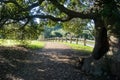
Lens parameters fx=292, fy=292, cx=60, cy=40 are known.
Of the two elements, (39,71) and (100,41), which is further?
(100,41)

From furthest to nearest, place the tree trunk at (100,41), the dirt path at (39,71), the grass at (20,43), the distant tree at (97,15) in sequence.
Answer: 1. the grass at (20,43)
2. the tree trunk at (100,41)
3. the dirt path at (39,71)
4. the distant tree at (97,15)

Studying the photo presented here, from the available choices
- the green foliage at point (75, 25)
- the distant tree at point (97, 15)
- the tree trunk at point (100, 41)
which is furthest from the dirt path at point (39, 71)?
the green foliage at point (75, 25)

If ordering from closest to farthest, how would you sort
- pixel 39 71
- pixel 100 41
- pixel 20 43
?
pixel 39 71
pixel 100 41
pixel 20 43

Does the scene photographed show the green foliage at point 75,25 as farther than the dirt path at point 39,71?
Yes

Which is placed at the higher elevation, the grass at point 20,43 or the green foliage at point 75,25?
the green foliage at point 75,25

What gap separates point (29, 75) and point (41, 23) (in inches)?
313

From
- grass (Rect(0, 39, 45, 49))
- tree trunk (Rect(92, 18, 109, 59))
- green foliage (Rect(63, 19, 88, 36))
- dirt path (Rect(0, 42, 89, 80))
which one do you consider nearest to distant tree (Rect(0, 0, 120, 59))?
tree trunk (Rect(92, 18, 109, 59))

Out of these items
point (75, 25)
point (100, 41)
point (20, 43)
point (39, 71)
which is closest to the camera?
point (39, 71)

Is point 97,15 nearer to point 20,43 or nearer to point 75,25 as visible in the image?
point 20,43

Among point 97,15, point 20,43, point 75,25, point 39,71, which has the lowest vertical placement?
point 39,71

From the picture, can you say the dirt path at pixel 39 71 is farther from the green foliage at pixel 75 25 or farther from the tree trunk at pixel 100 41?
the green foliage at pixel 75 25

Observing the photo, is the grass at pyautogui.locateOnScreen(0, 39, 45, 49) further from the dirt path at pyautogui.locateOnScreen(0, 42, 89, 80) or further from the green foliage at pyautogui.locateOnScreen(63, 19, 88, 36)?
the dirt path at pyautogui.locateOnScreen(0, 42, 89, 80)

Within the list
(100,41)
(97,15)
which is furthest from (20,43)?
(97,15)

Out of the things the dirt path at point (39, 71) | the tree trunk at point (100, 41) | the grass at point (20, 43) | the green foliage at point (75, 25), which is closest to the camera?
the dirt path at point (39, 71)
